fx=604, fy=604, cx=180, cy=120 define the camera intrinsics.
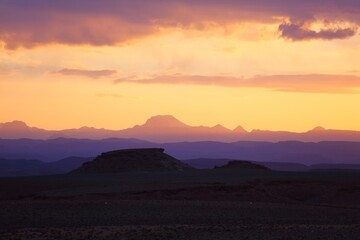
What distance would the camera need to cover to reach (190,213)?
34.1 m

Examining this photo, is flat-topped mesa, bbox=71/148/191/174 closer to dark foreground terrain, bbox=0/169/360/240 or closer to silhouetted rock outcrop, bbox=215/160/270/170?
silhouetted rock outcrop, bbox=215/160/270/170

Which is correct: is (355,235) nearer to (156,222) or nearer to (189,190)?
(156,222)

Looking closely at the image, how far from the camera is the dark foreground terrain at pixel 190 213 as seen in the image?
85.9 feet

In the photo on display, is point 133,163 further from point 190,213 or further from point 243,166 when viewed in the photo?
point 190,213

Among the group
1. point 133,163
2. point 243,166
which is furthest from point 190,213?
point 133,163

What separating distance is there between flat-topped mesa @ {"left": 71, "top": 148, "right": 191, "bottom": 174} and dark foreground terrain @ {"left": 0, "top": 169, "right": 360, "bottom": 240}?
101ft

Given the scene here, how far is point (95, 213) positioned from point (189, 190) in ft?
56.1

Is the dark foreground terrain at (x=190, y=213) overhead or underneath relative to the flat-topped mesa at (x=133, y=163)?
underneath

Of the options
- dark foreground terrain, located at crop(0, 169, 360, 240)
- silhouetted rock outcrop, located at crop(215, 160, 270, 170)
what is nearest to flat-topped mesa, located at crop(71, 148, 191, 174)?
silhouetted rock outcrop, located at crop(215, 160, 270, 170)

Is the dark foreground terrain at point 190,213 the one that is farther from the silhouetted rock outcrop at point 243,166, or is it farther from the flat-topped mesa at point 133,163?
the flat-topped mesa at point 133,163

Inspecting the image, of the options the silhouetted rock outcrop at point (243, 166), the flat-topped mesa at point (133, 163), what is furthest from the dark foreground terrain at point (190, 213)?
the flat-topped mesa at point (133, 163)

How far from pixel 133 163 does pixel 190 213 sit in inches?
2213

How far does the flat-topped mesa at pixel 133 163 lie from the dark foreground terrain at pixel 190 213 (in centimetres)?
3075

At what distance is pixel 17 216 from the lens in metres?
32.2
